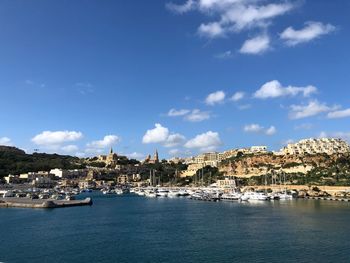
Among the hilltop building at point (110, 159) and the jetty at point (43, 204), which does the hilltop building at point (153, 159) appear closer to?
the hilltop building at point (110, 159)

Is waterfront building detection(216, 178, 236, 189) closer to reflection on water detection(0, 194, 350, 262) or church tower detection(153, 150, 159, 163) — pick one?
reflection on water detection(0, 194, 350, 262)

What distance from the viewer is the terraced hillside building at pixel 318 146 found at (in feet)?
336

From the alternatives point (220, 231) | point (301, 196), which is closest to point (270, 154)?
point (301, 196)

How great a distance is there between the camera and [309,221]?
3534cm

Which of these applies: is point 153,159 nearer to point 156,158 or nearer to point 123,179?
point 156,158

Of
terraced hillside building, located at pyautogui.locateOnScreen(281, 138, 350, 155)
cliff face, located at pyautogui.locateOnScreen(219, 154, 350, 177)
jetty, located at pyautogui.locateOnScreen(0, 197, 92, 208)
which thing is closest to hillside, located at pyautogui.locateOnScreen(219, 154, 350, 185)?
cliff face, located at pyautogui.locateOnScreen(219, 154, 350, 177)

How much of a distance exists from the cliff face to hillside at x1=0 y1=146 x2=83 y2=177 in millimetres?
59581

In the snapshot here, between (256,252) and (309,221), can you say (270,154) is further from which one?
(256,252)

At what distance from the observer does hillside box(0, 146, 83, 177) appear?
124m

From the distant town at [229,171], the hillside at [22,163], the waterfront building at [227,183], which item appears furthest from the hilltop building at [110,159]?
the waterfront building at [227,183]

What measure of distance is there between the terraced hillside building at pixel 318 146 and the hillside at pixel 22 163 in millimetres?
73017

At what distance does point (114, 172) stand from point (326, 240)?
11781cm

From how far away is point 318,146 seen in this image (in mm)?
106000

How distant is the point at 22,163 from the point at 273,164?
76.2m
